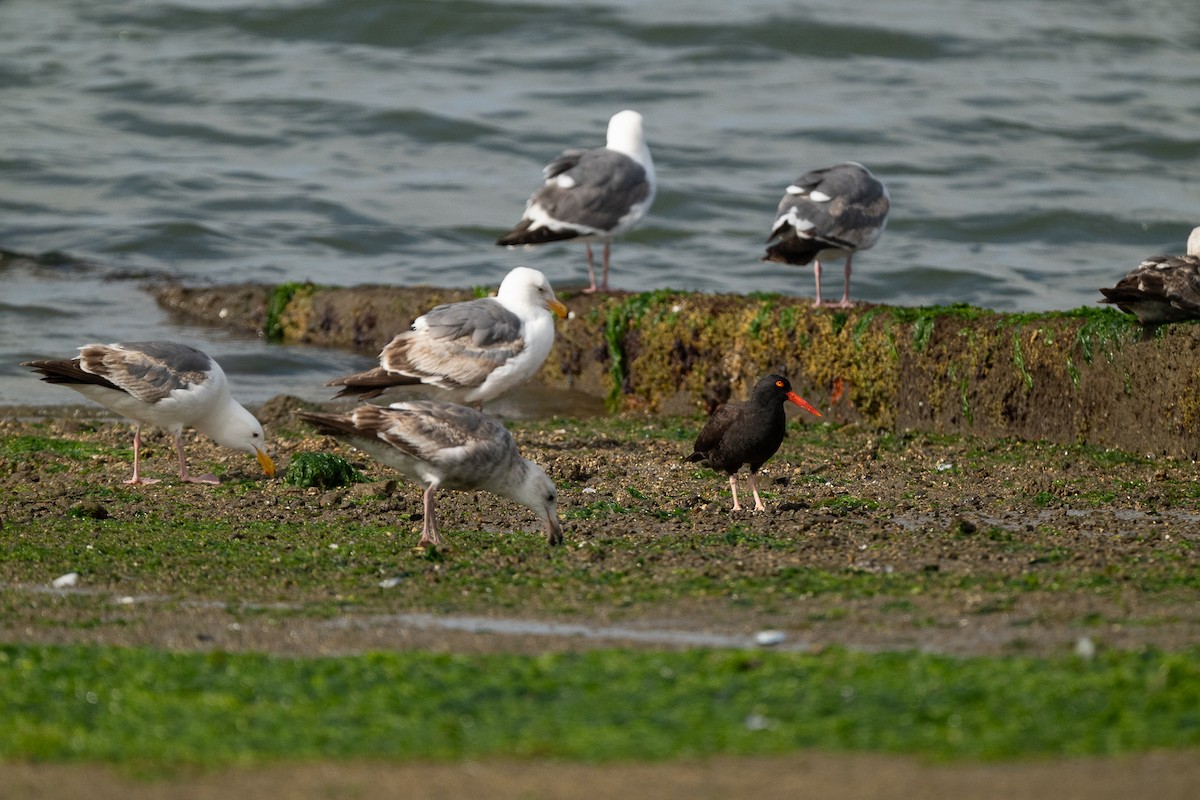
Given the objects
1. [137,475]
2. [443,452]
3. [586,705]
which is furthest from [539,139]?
[586,705]

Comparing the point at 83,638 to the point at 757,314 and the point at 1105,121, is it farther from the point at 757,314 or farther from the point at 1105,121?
the point at 1105,121

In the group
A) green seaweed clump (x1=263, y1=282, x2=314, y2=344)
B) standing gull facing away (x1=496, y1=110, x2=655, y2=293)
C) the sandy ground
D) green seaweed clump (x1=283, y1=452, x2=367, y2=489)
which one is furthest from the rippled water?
the sandy ground

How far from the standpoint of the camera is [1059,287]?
1661 centimetres

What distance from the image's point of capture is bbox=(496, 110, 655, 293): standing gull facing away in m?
13.3

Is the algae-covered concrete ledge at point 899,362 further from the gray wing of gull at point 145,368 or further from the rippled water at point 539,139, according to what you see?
the gray wing of gull at point 145,368

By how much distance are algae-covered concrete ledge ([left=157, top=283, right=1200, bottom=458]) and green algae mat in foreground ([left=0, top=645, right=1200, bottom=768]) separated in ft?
15.8

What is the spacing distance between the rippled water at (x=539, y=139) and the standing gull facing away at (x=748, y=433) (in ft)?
18.5

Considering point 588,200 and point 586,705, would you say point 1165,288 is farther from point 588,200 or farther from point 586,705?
point 586,705

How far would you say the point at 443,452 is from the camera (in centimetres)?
751

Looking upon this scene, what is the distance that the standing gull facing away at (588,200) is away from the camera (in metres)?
13.3

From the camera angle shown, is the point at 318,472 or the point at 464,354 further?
the point at 464,354

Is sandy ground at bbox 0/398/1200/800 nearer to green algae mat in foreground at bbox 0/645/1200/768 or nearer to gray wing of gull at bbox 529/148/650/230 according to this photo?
green algae mat in foreground at bbox 0/645/1200/768

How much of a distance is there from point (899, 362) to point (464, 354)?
3040mm

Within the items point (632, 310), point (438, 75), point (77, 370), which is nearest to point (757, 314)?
point (632, 310)
